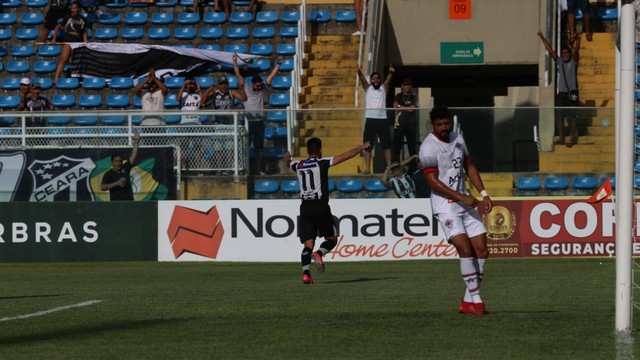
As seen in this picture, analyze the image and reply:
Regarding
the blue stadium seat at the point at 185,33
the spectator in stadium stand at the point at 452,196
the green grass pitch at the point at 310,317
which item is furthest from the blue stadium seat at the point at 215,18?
the spectator in stadium stand at the point at 452,196

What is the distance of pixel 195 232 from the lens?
24.5 m

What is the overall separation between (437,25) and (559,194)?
8.76 metres

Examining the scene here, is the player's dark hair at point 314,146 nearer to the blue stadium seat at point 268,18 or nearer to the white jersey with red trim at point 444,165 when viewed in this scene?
the white jersey with red trim at point 444,165

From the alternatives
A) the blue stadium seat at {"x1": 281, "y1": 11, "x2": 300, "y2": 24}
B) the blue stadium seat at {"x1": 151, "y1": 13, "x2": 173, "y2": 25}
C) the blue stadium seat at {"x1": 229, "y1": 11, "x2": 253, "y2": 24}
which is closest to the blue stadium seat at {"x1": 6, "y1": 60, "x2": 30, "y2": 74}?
the blue stadium seat at {"x1": 151, "y1": 13, "x2": 173, "y2": 25}

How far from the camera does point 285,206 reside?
80.0ft

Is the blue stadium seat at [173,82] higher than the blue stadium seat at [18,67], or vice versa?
the blue stadium seat at [18,67]

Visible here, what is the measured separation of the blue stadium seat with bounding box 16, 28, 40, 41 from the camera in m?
33.0

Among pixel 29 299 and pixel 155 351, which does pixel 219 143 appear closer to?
pixel 29 299

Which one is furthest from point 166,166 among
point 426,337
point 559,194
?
point 426,337

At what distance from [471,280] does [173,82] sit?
19613 mm

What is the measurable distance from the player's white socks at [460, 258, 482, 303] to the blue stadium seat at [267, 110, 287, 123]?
1256 centimetres

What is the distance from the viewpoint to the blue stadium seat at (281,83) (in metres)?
30.2

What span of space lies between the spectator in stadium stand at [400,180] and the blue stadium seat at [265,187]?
6.61 ft

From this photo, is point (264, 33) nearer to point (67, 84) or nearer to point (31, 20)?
point (67, 84)
